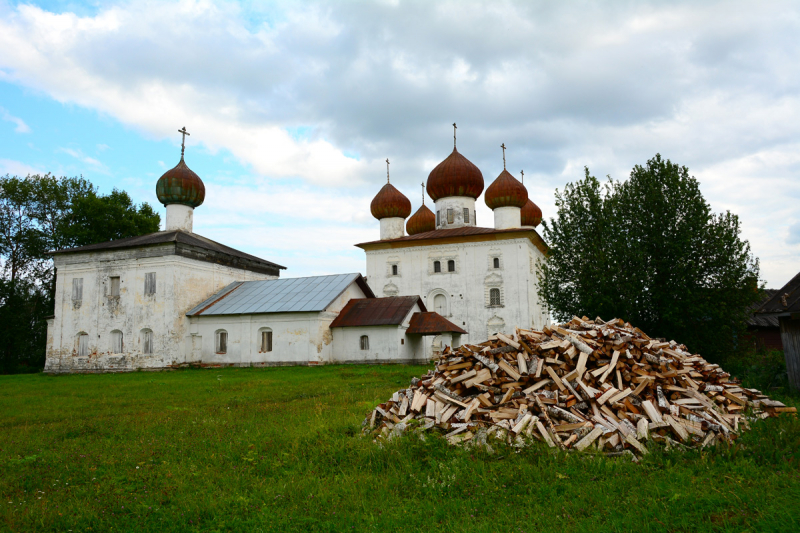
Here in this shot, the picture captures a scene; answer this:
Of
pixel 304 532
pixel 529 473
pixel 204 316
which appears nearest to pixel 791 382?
pixel 529 473

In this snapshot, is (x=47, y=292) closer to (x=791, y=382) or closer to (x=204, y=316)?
(x=204, y=316)

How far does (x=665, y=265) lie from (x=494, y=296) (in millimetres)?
17445

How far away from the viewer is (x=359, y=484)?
211 inches

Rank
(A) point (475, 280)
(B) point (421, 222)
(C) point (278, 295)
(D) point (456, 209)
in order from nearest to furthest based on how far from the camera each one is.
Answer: (C) point (278, 295) < (A) point (475, 280) < (D) point (456, 209) < (B) point (421, 222)

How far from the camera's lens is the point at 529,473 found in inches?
210

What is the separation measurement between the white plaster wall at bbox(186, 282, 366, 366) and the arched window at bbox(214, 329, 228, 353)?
137mm

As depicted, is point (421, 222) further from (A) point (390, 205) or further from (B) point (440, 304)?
(B) point (440, 304)

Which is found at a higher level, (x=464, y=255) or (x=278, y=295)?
(x=464, y=255)

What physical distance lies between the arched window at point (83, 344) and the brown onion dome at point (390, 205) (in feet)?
59.1

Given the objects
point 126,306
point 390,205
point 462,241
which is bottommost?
point 126,306

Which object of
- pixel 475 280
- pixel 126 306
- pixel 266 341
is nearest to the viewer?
pixel 266 341

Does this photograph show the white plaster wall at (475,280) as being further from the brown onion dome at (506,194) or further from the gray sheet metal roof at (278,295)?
the gray sheet metal roof at (278,295)

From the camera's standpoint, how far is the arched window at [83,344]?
92.4 ft

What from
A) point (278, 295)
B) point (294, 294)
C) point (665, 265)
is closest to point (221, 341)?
point (278, 295)
